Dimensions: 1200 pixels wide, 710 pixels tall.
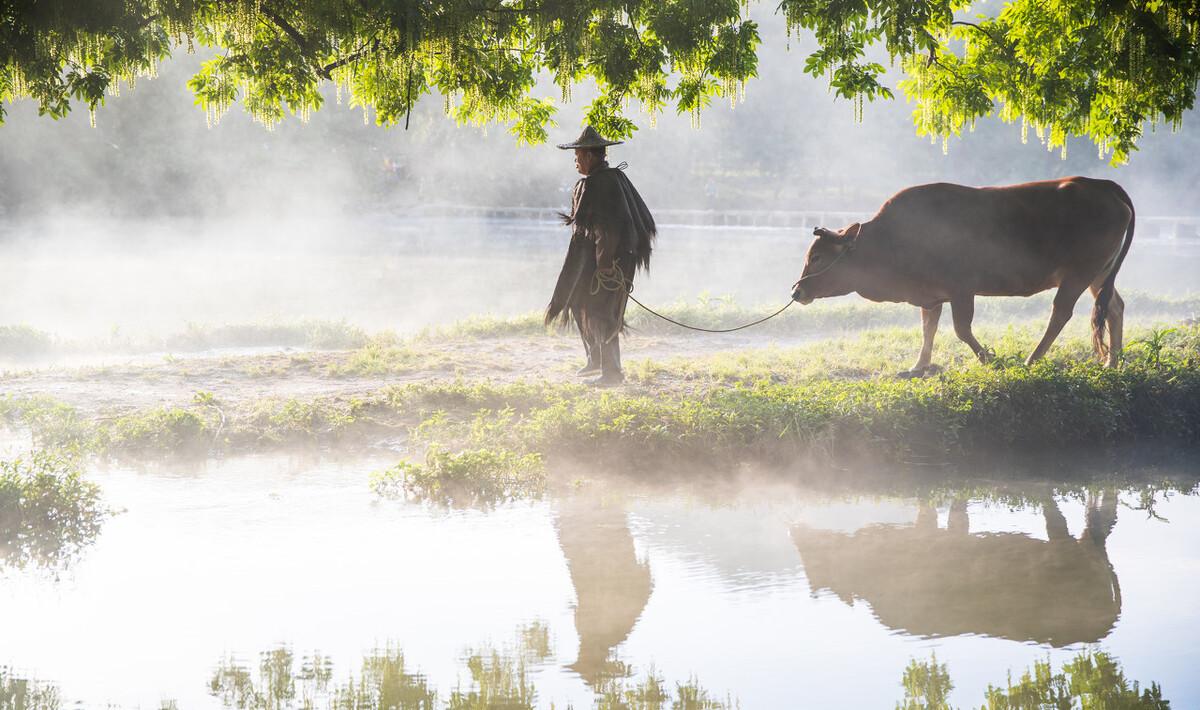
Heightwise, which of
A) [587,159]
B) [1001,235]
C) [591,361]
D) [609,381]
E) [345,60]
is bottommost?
[609,381]

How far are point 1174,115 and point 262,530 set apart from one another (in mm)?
6728

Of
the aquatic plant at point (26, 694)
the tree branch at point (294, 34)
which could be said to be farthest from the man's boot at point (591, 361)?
the aquatic plant at point (26, 694)

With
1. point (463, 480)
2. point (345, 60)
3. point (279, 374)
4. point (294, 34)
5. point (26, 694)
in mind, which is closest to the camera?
point (26, 694)

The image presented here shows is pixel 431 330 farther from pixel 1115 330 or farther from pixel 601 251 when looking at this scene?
pixel 1115 330

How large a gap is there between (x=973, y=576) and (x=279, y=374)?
23.2ft

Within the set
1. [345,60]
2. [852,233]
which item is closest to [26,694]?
[345,60]

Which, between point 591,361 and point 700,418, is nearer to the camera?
point 700,418

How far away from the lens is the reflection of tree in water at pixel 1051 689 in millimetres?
4500

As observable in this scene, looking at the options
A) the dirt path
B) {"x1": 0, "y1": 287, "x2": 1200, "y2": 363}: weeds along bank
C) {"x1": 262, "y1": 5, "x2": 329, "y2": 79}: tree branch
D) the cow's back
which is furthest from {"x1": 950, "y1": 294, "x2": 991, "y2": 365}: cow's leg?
{"x1": 262, "y1": 5, "x2": 329, "y2": 79}: tree branch

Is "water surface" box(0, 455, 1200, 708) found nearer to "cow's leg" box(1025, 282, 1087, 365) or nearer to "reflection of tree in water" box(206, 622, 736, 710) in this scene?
"reflection of tree in water" box(206, 622, 736, 710)

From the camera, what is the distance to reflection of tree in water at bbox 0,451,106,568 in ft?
20.0

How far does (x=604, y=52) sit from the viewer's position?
8.38 m

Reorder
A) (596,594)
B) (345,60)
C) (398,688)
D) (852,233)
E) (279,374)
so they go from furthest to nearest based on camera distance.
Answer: (279,374) → (852,233) → (345,60) → (596,594) → (398,688)

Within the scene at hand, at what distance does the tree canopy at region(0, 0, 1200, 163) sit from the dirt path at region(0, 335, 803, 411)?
2357 millimetres
